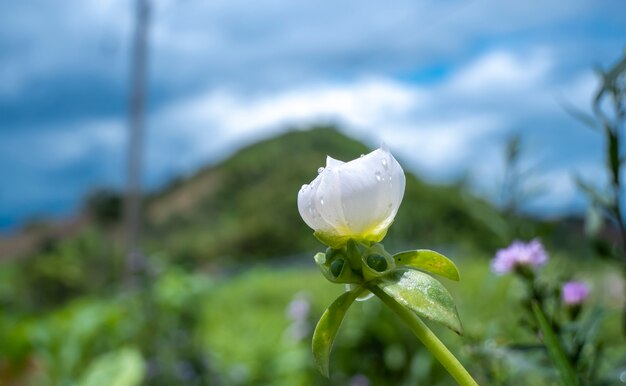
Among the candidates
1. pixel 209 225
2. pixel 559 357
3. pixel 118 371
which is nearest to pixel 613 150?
pixel 559 357

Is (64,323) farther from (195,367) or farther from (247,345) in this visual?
(195,367)

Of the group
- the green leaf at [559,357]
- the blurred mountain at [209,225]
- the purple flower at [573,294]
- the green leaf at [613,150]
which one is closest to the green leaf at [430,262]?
the green leaf at [559,357]

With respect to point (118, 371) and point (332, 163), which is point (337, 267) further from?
point (118, 371)

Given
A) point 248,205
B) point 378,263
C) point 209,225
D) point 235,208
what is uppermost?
point 378,263

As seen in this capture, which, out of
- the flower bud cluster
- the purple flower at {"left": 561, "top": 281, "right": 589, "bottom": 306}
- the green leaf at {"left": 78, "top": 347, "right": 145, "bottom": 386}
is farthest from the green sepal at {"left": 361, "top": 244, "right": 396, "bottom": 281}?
the green leaf at {"left": 78, "top": 347, "right": 145, "bottom": 386}

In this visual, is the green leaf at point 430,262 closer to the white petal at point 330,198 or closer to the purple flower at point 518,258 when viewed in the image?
the white petal at point 330,198

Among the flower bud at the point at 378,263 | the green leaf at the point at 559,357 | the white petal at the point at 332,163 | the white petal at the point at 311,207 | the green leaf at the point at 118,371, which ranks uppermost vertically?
the white petal at the point at 332,163

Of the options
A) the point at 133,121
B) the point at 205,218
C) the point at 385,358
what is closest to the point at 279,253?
the point at 205,218
